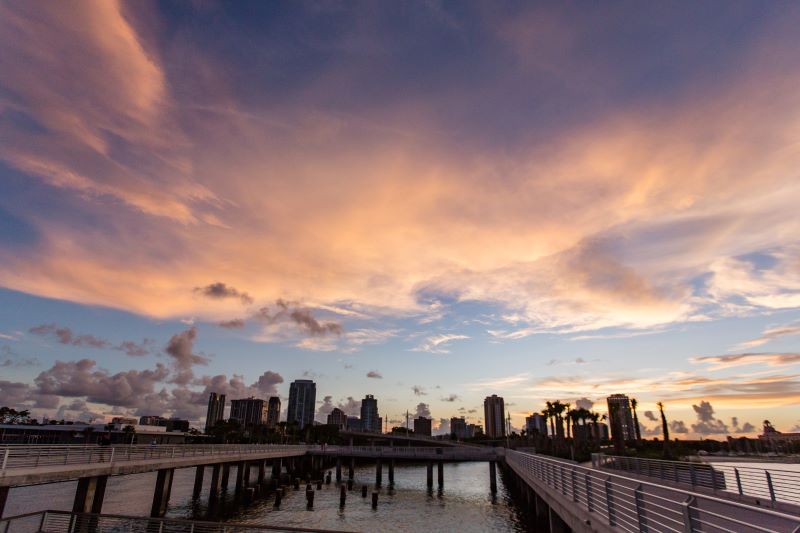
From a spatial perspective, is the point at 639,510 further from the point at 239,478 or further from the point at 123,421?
the point at 123,421

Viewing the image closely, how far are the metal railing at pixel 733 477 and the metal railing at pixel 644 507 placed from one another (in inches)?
52.7

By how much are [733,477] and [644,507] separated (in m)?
16.5

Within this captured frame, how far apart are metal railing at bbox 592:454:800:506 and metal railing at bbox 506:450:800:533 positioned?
4.40 feet

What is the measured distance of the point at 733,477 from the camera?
22344 millimetres

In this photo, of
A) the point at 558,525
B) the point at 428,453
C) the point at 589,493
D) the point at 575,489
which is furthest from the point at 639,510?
the point at 428,453

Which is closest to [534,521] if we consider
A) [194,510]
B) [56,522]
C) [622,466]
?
[622,466]

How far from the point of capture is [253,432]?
16662 centimetres

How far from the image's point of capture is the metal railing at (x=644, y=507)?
8177mm

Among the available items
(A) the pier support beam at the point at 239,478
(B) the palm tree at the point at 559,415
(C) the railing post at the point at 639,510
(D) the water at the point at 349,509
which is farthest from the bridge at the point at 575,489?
(B) the palm tree at the point at 559,415

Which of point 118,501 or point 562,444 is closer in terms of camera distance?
point 118,501

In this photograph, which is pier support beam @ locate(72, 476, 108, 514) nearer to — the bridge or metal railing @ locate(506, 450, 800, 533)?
the bridge

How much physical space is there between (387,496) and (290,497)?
10516 mm

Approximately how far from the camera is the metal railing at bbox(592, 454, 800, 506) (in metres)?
17.8

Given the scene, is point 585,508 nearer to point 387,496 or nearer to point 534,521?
point 534,521
